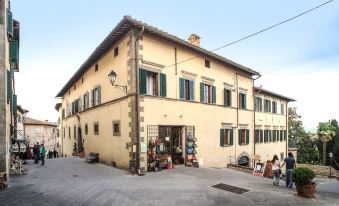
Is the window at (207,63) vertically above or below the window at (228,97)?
above

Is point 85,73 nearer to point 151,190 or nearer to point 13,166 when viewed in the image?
point 13,166

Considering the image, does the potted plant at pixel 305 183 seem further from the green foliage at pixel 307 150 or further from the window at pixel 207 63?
the green foliage at pixel 307 150

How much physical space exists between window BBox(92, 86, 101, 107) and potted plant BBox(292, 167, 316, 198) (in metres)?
12.8

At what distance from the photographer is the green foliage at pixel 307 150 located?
40188mm

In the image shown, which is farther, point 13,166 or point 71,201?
point 13,166

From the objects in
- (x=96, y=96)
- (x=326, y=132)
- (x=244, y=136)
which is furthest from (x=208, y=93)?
(x=326, y=132)

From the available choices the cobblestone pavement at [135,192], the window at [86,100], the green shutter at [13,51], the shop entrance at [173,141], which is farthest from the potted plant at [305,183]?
the window at [86,100]

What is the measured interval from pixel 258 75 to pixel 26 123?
37653mm

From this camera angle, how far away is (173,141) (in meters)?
15.0

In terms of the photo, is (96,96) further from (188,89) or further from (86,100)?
(188,89)

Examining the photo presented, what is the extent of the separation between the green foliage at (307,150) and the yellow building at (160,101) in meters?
23.2

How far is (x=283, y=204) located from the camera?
8.00 meters

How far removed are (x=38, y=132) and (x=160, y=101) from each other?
38283 mm

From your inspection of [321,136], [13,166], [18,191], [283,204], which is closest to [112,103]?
[13,166]
